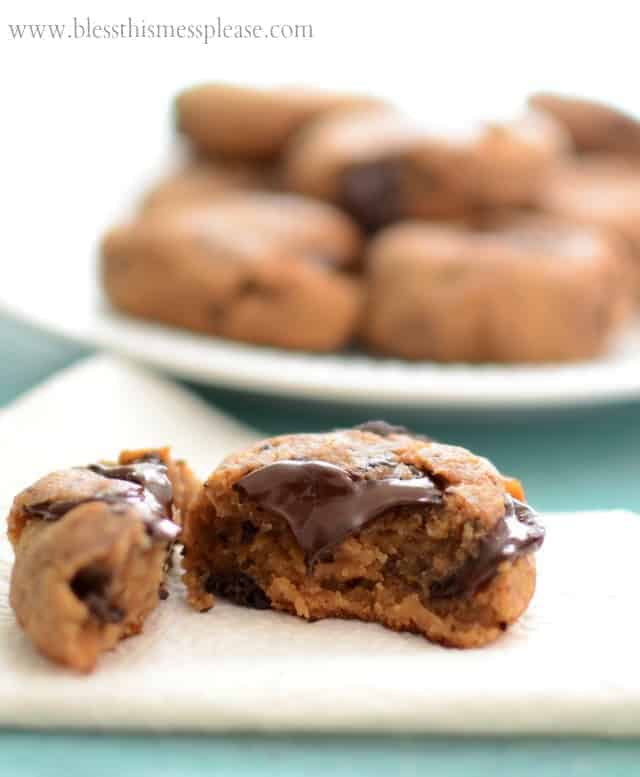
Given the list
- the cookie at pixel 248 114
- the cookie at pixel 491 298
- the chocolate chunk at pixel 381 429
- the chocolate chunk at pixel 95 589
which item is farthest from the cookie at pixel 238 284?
the chocolate chunk at pixel 95 589

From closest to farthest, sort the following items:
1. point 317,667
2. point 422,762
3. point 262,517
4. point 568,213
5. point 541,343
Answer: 1. point 422,762
2. point 317,667
3. point 262,517
4. point 541,343
5. point 568,213

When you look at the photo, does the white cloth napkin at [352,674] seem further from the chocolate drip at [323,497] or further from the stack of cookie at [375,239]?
the stack of cookie at [375,239]

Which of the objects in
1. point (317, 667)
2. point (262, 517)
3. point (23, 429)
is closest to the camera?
point (317, 667)

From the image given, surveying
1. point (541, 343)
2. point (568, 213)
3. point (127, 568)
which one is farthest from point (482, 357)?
point (127, 568)

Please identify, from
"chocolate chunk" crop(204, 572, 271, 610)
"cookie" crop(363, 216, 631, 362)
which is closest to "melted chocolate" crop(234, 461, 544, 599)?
"chocolate chunk" crop(204, 572, 271, 610)

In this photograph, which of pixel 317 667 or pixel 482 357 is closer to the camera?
pixel 317 667

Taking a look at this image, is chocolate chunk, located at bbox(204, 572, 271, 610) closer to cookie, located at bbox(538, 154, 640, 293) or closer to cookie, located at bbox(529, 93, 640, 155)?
cookie, located at bbox(538, 154, 640, 293)

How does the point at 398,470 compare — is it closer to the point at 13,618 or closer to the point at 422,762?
the point at 422,762
